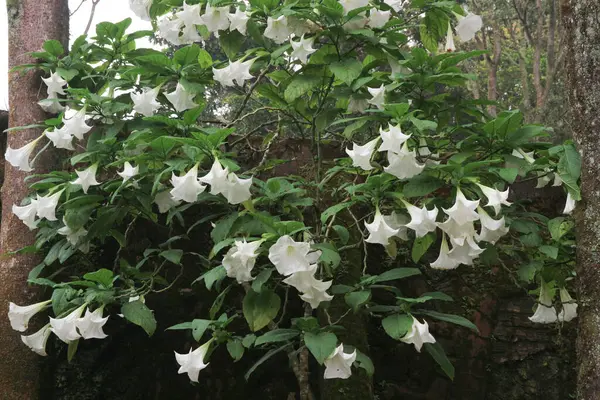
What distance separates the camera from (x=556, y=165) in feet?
6.74

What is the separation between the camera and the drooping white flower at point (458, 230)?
5.96 feet

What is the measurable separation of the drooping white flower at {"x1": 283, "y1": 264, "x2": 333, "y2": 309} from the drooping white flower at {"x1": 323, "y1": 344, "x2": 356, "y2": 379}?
0.56ft

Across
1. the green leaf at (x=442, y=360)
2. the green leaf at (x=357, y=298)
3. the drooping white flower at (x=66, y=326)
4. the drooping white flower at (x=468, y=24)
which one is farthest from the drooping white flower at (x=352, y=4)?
the drooping white flower at (x=66, y=326)

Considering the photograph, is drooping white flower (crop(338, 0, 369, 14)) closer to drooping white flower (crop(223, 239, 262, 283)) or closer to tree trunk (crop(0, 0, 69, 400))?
drooping white flower (crop(223, 239, 262, 283))

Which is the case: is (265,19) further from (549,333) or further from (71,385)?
(549,333)

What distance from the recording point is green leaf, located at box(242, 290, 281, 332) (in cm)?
197

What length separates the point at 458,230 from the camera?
1828 mm

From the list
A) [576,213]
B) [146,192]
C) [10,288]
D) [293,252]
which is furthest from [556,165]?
[10,288]

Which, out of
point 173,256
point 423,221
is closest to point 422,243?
point 423,221

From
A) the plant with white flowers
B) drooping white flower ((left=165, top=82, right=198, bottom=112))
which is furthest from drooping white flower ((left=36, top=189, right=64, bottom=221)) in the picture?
drooping white flower ((left=165, top=82, right=198, bottom=112))

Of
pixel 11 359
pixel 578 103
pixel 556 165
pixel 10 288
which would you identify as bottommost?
pixel 11 359

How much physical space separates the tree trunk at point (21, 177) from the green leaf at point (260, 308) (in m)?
1.42

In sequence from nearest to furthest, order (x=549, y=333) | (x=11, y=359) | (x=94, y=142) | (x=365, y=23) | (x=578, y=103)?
(x=578, y=103) < (x=365, y=23) < (x=94, y=142) < (x=11, y=359) < (x=549, y=333)

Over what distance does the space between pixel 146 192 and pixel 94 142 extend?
422 mm
